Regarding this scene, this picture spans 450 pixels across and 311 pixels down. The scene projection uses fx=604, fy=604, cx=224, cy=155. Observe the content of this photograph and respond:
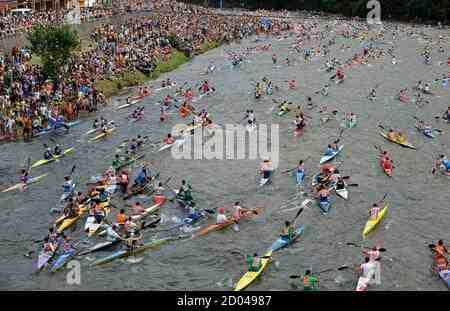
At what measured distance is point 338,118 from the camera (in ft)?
143

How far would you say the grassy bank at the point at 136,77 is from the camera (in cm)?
4988

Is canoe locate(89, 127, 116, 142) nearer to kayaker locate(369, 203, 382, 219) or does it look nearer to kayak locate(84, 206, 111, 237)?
kayak locate(84, 206, 111, 237)

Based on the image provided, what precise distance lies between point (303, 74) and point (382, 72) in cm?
794

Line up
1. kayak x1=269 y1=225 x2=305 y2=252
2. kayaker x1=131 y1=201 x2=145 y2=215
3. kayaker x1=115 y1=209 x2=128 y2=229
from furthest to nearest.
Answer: kayaker x1=131 y1=201 x2=145 y2=215 → kayaker x1=115 y1=209 x2=128 y2=229 → kayak x1=269 y1=225 x2=305 y2=252

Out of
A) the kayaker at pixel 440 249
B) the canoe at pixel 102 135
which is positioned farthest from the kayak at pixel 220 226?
the canoe at pixel 102 135

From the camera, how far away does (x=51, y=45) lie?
143 ft

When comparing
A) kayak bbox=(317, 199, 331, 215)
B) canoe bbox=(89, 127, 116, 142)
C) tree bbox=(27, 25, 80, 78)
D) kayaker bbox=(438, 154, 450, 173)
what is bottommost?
kayak bbox=(317, 199, 331, 215)

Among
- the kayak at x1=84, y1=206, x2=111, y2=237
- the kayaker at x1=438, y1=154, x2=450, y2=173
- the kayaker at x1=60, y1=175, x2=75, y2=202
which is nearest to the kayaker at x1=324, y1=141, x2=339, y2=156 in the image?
the kayaker at x1=438, y1=154, x2=450, y2=173

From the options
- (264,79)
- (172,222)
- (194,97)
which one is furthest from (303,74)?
(172,222)
